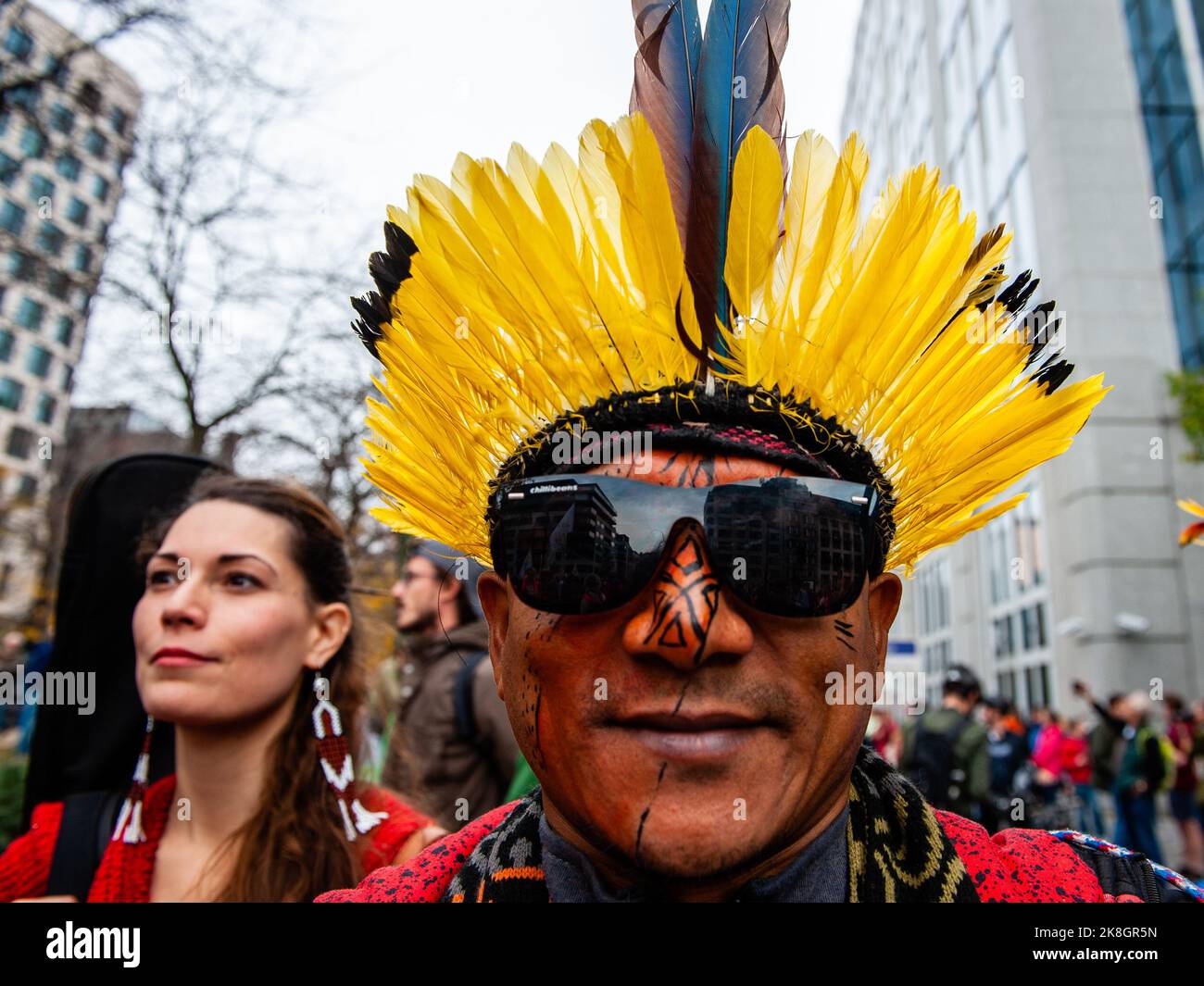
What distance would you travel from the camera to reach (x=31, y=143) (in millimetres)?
5855

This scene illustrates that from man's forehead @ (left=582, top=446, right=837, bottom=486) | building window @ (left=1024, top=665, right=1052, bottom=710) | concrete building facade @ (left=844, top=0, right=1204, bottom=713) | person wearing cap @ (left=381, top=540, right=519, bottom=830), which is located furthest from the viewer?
building window @ (left=1024, top=665, right=1052, bottom=710)

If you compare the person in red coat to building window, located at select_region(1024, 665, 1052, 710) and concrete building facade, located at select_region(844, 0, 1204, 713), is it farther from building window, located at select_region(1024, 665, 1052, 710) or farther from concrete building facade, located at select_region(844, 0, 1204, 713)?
building window, located at select_region(1024, 665, 1052, 710)

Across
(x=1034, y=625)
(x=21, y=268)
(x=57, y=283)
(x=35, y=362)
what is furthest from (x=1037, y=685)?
(x=35, y=362)

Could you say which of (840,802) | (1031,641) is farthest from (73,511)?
(1031,641)

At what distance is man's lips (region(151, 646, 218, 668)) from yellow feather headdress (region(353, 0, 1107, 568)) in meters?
1.02

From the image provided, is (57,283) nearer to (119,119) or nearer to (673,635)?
(119,119)

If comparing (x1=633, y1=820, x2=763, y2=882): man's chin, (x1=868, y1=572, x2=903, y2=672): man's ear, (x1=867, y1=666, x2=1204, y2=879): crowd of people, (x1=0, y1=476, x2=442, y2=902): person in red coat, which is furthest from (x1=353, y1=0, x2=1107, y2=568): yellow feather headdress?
(x1=867, y1=666, x2=1204, y2=879): crowd of people

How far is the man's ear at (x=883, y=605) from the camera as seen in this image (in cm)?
137

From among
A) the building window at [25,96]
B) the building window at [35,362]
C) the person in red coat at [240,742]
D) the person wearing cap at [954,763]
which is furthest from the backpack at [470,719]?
the building window at [35,362]

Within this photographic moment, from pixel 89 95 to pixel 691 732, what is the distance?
6823 millimetres

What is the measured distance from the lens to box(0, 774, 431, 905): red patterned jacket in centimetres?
210

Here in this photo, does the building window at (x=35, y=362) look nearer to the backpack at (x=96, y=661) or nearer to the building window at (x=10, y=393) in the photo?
the building window at (x=10, y=393)

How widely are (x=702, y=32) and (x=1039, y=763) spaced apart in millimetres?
12015
